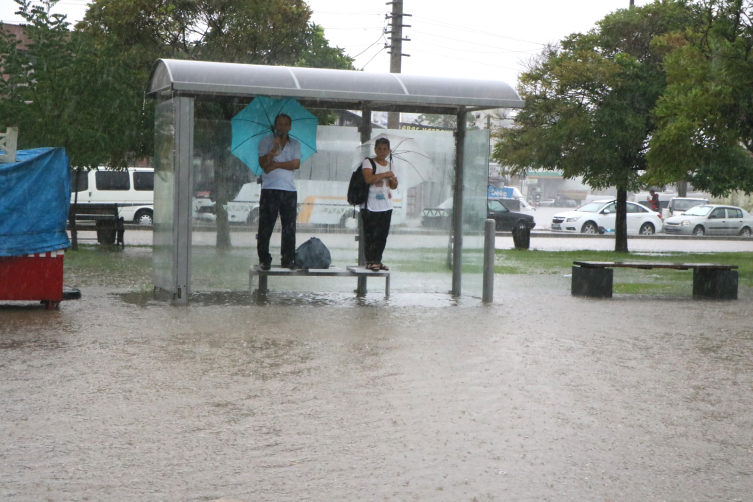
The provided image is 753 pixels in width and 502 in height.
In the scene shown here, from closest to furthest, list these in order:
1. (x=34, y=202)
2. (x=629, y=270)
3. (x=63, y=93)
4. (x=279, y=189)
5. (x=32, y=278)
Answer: (x=32, y=278)
(x=34, y=202)
(x=279, y=189)
(x=63, y=93)
(x=629, y=270)

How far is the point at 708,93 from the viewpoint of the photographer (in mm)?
15516

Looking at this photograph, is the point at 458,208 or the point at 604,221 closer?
the point at 458,208

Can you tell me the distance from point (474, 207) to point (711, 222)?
31880 mm

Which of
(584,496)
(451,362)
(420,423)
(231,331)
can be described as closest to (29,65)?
(231,331)

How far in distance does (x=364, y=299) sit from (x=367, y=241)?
2.44 feet

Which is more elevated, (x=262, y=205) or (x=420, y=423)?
(x=262, y=205)

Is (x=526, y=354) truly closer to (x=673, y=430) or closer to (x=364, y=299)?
(x=673, y=430)

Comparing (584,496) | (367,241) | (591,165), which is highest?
(591,165)

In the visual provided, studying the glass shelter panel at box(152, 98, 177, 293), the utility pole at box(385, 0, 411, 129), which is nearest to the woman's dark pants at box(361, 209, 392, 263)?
the glass shelter panel at box(152, 98, 177, 293)

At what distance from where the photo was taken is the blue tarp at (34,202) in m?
9.95

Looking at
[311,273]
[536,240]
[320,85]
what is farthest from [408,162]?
[536,240]

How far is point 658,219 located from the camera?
41.1 metres

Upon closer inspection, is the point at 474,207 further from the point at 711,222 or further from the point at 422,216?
the point at 711,222

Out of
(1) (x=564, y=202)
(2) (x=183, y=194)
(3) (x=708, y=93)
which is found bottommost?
(2) (x=183, y=194)
